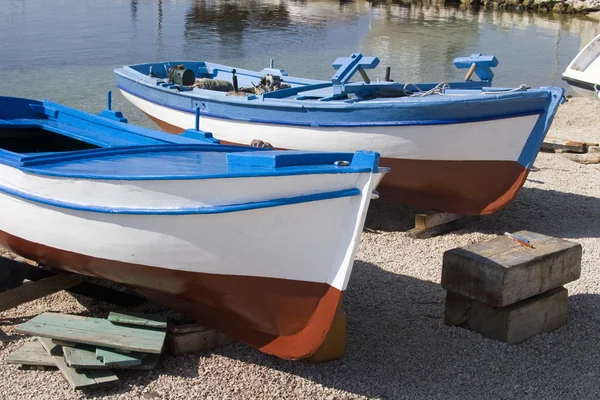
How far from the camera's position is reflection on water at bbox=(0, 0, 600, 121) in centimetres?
2005

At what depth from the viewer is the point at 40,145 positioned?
22.1 ft

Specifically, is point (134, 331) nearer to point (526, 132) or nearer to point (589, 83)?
point (526, 132)

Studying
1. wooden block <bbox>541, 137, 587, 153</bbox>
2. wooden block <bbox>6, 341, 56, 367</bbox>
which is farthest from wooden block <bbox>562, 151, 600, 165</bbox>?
wooden block <bbox>6, 341, 56, 367</bbox>

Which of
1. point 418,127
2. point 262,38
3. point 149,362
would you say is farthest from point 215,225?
point 262,38

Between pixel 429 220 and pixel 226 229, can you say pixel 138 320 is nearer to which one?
pixel 226 229

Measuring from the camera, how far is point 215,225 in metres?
4.30

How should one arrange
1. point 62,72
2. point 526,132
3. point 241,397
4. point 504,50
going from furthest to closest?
point 504,50 → point 62,72 → point 526,132 → point 241,397

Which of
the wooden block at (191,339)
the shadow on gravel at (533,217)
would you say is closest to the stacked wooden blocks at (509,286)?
the wooden block at (191,339)

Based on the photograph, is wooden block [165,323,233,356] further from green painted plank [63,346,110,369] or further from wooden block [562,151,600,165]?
wooden block [562,151,600,165]

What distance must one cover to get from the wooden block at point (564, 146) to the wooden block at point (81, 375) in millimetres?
8042

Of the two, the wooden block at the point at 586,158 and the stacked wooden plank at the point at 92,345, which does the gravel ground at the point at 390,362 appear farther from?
the wooden block at the point at 586,158

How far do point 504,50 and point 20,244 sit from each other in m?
25.0

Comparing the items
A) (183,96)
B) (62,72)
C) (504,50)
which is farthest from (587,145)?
(504,50)

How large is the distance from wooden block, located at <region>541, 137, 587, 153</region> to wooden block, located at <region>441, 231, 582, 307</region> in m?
5.78
